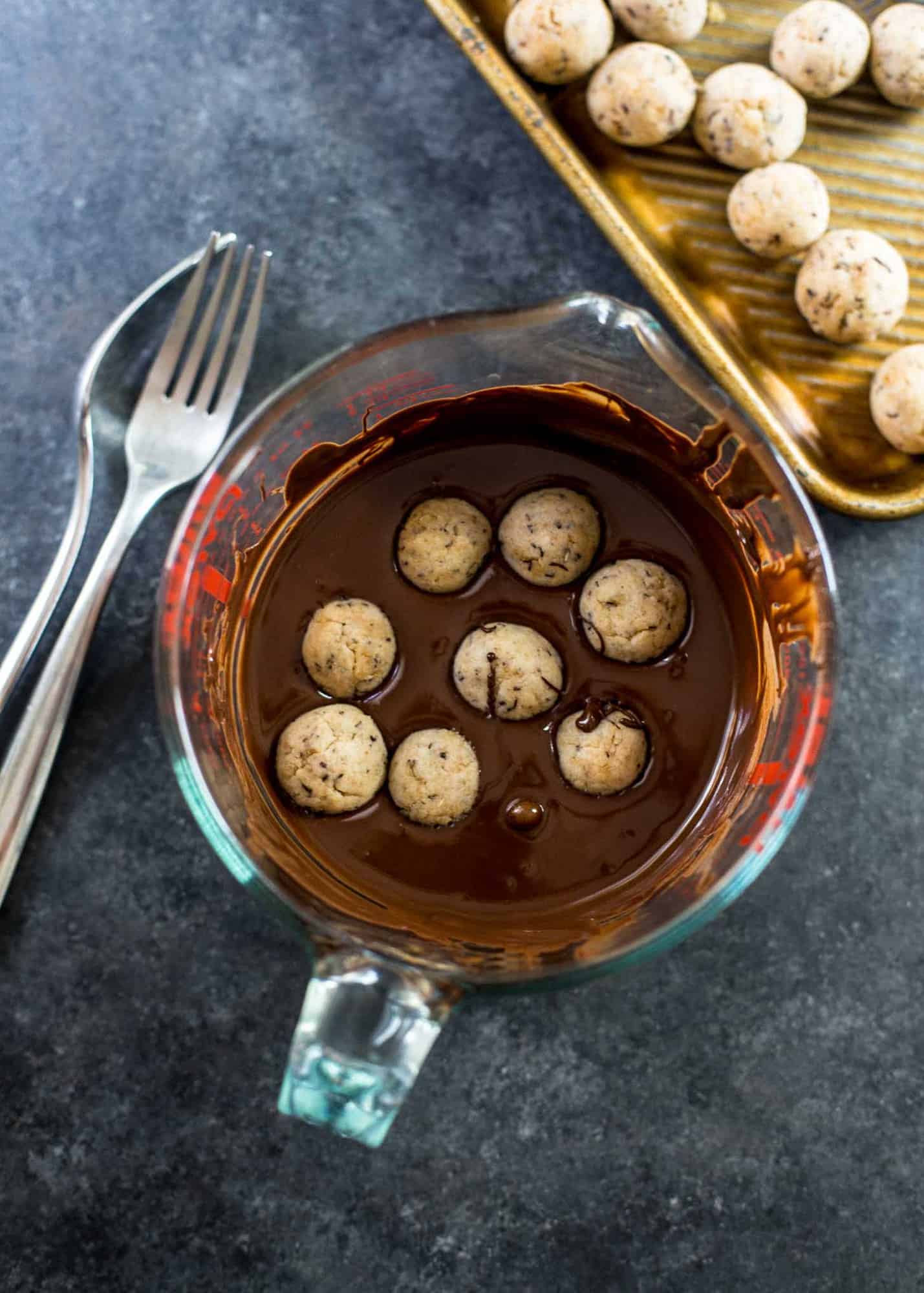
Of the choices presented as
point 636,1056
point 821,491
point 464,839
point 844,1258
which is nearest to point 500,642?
point 464,839

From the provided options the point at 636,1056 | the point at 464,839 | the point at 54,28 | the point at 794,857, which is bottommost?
the point at 636,1056

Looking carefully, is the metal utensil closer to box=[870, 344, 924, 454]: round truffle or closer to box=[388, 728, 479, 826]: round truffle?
box=[388, 728, 479, 826]: round truffle

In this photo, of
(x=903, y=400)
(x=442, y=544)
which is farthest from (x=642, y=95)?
(x=442, y=544)

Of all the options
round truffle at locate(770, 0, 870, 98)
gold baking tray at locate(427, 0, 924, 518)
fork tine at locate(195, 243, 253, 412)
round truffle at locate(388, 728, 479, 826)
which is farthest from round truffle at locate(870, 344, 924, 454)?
fork tine at locate(195, 243, 253, 412)

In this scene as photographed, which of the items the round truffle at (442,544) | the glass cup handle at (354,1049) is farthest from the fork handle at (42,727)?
the glass cup handle at (354,1049)

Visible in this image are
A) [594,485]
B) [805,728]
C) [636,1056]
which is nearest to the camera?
[805,728]

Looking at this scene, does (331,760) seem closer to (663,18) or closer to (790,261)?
(790,261)

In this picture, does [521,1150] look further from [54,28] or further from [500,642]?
[54,28]
